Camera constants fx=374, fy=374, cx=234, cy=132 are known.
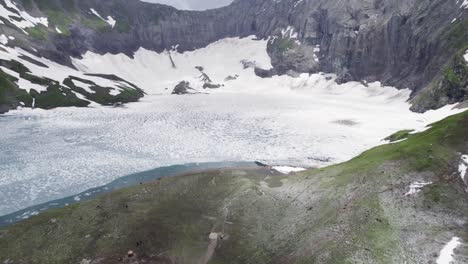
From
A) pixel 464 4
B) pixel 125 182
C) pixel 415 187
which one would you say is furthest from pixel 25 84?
pixel 464 4

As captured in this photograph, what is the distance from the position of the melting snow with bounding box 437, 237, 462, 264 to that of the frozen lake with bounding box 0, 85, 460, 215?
3807cm

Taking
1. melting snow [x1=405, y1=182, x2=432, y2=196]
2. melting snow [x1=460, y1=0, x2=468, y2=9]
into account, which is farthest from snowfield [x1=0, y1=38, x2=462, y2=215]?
melting snow [x1=460, y1=0, x2=468, y2=9]

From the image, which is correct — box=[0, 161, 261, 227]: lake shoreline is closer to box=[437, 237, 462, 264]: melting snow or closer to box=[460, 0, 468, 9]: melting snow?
box=[437, 237, 462, 264]: melting snow

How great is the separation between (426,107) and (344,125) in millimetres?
38759

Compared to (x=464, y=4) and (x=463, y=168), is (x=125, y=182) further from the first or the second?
(x=464, y=4)

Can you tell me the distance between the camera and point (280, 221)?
37344mm

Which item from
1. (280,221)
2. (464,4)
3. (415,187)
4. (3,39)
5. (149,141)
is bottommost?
(149,141)

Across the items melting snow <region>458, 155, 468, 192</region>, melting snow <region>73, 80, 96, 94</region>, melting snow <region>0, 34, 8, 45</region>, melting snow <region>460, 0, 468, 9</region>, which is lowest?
melting snow <region>73, 80, 96, 94</region>

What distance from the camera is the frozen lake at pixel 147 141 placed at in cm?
5600

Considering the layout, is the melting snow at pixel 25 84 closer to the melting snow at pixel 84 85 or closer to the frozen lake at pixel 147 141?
the frozen lake at pixel 147 141

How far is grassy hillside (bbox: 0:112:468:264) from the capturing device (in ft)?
102

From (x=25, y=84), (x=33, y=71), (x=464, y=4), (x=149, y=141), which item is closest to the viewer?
(x=149, y=141)

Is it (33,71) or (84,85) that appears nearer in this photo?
(33,71)

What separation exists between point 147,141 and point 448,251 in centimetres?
6527
